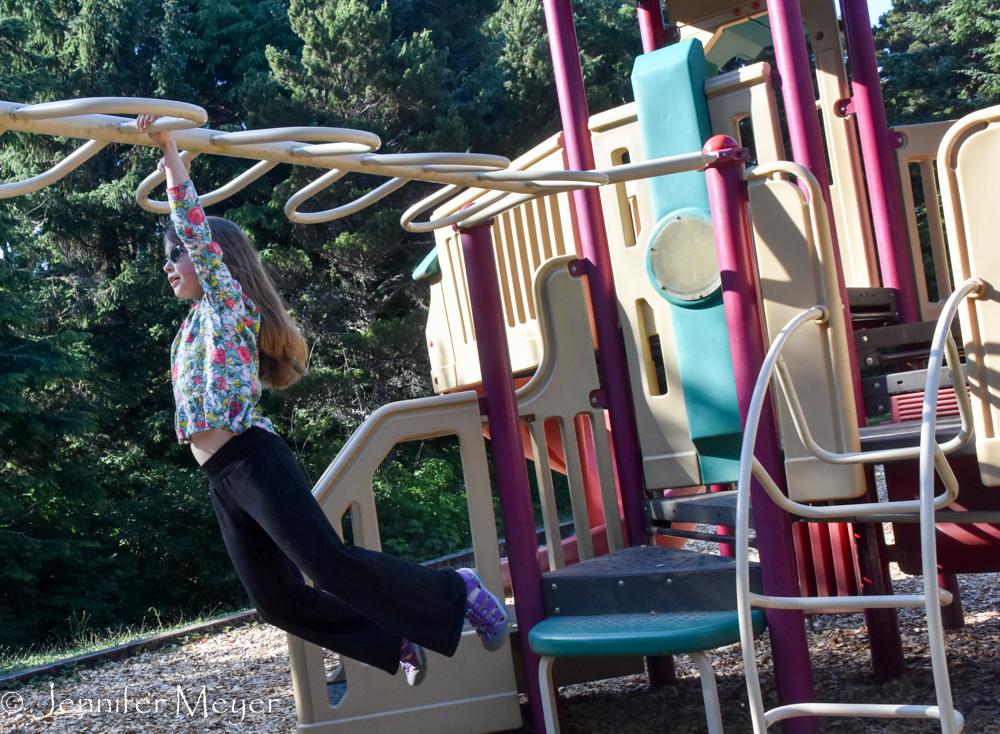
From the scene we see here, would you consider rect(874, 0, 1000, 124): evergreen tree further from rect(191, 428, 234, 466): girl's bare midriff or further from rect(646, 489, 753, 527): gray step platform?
rect(191, 428, 234, 466): girl's bare midriff

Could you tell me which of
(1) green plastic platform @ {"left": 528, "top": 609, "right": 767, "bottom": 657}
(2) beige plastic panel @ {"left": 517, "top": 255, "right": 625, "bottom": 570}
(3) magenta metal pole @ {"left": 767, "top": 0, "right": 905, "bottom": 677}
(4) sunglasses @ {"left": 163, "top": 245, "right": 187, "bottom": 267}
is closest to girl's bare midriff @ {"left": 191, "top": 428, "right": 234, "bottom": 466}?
(4) sunglasses @ {"left": 163, "top": 245, "right": 187, "bottom": 267}

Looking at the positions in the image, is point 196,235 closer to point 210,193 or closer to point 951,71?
point 210,193

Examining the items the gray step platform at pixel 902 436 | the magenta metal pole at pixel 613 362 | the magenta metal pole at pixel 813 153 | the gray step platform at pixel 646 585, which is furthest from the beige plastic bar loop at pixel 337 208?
the magenta metal pole at pixel 813 153

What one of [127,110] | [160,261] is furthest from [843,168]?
[160,261]

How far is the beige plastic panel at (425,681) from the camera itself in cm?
293

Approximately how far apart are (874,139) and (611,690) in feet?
9.14

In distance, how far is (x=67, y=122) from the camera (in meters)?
1.68

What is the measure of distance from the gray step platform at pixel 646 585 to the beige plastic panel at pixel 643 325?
335 millimetres

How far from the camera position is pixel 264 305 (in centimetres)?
261

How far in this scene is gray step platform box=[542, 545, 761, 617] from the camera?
2469mm

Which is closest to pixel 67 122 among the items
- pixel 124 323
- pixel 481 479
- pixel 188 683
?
pixel 481 479

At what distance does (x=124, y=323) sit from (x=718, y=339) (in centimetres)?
1608

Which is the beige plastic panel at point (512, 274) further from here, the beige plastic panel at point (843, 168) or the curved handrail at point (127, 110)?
the curved handrail at point (127, 110)

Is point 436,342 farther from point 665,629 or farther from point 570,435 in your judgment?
point 665,629
